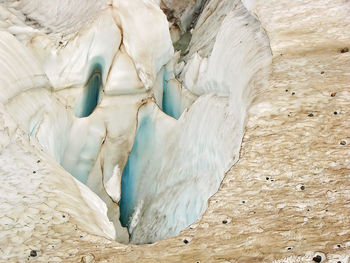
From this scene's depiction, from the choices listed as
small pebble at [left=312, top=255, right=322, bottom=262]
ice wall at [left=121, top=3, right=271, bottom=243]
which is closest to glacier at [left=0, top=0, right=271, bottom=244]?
ice wall at [left=121, top=3, right=271, bottom=243]

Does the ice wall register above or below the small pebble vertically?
below

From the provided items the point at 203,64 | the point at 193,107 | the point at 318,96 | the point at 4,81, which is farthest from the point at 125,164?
the point at 318,96

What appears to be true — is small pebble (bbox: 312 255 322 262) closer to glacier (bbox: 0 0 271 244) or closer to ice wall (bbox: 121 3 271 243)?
ice wall (bbox: 121 3 271 243)

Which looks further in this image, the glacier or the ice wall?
the glacier

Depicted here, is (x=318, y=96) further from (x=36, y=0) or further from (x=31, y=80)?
(x=36, y=0)

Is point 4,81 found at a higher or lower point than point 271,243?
lower

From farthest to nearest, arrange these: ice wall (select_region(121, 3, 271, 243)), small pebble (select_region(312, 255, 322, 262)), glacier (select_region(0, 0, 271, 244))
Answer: glacier (select_region(0, 0, 271, 244)) < ice wall (select_region(121, 3, 271, 243)) < small pebble (select_region(312, 255, 322, 262))

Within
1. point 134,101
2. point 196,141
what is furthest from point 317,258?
point 134,101

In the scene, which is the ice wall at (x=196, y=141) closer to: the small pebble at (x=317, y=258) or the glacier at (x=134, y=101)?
the glacier at (x=134, y=101)
